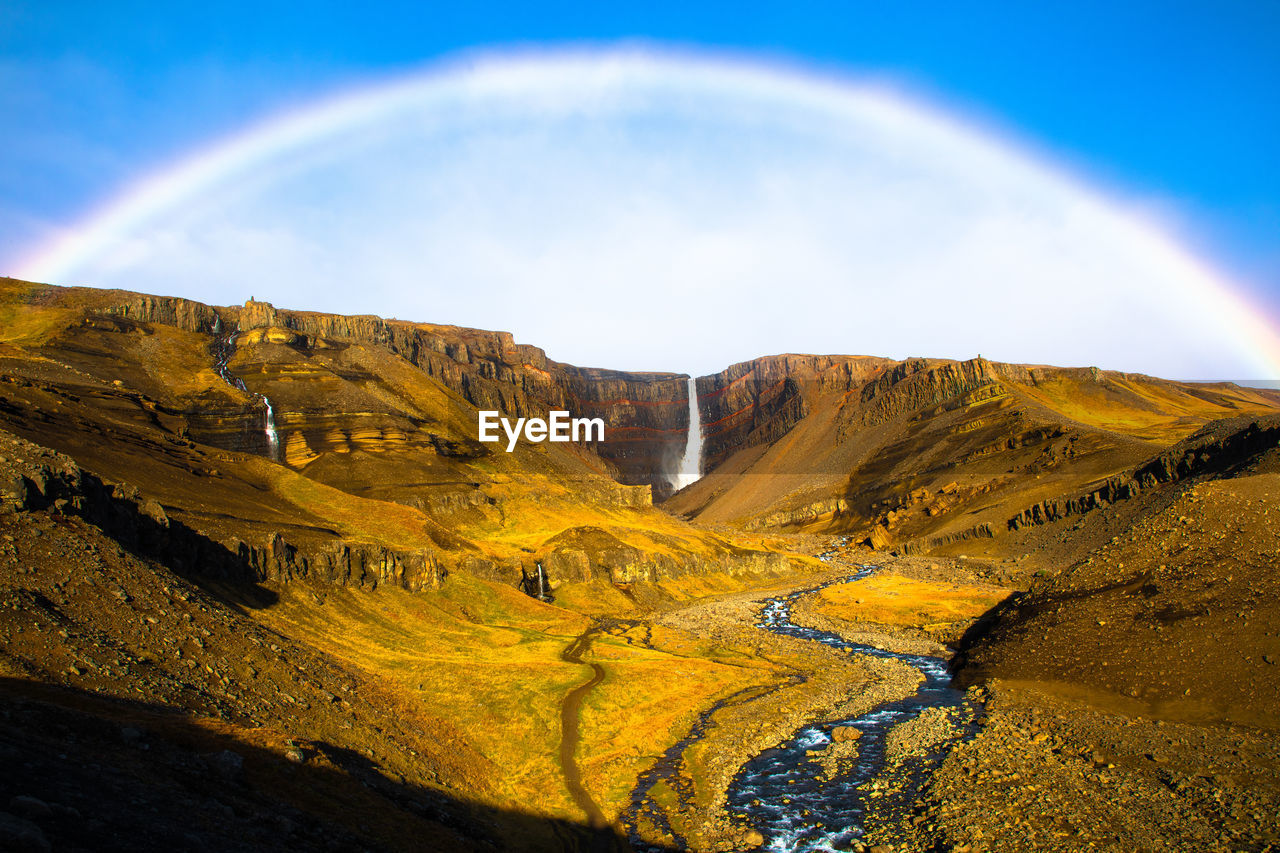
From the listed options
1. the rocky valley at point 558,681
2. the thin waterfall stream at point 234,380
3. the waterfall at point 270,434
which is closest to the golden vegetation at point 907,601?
the rocky valley at point 558,681

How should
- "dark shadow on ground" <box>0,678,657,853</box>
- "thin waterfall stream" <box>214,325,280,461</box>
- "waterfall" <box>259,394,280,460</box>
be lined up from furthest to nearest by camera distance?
"thin waterfall stream" <box>214,325,280,461</box>, "waterfall" <box>259,394,280,460</box>, "dark shadow on ground" <box>0,678,657,853</box>

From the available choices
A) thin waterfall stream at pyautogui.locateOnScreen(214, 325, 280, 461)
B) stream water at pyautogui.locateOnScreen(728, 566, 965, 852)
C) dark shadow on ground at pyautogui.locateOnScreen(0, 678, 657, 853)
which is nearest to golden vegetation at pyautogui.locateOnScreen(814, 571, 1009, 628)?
stream water at pyautogui.locateOnScreen(728, 566, 965, 852)

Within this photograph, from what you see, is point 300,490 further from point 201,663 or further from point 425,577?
point 201,663

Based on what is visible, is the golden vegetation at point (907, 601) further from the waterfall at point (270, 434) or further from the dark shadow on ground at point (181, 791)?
the waterfall at point (270, 434)

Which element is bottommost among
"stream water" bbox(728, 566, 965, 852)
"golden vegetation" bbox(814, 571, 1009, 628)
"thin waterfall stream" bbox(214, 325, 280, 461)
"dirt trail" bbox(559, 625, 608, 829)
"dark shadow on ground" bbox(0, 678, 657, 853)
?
"golden vegetation" bbox(814, 571, 1009, 628)

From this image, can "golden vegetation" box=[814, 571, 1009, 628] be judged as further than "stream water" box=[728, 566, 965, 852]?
Yes

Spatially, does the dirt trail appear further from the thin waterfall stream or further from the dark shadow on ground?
the thin waterfall stream
